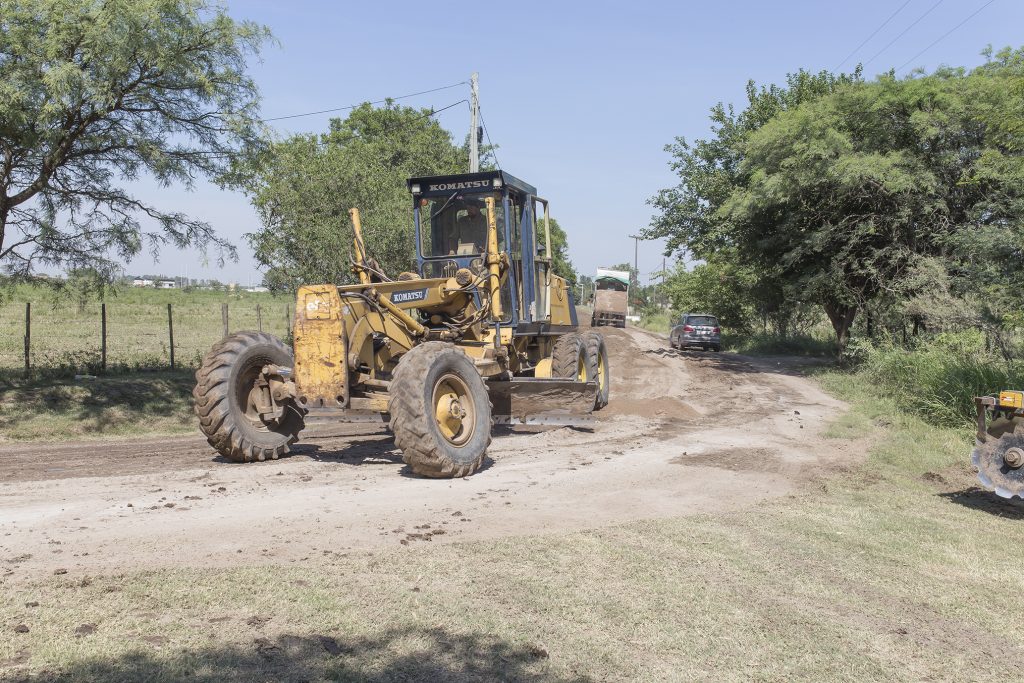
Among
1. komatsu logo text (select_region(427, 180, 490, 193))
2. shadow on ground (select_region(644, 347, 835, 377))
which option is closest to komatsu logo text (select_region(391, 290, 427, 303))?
komatsu logo text (select_region(427, 180, 490, 193))

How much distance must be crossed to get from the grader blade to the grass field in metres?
8.38

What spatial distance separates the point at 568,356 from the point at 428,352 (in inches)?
191

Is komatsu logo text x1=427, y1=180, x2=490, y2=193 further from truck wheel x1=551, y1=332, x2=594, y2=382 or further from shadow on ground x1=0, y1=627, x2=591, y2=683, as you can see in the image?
shadow on ground x1=0, y1=627, x2=591, y2=683

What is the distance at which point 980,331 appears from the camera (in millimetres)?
15953

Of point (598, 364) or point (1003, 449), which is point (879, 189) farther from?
point (1003, 449)

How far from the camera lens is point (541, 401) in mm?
11453

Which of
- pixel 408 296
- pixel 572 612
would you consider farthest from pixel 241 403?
pixel 572 612

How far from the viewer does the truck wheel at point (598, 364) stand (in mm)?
14008

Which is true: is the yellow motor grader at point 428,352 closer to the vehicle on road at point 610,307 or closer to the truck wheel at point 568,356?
the truck wheel at point 568,356

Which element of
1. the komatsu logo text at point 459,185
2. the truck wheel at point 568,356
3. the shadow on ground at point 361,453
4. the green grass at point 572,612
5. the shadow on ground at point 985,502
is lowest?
the shadow on ground at point 985,502

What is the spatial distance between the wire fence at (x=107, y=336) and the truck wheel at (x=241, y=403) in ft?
24.2

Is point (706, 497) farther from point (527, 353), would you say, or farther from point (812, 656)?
point (527, 353)

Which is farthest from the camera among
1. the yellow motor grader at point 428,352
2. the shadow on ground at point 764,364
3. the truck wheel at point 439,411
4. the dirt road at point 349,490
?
the shadow on ground at point 764,364

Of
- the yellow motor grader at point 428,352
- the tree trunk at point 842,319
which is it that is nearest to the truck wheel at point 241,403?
the yellow motor grader at point 428,352
